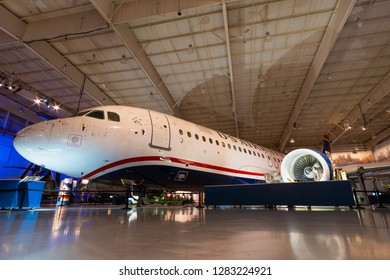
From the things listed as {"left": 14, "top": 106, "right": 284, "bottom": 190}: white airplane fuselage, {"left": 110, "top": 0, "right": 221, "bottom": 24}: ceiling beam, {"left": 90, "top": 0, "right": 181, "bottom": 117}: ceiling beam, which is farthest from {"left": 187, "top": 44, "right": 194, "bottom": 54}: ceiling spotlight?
{"left": 14, "top": 106, "right": 284, "bottom": 190}: white airplane fuselage

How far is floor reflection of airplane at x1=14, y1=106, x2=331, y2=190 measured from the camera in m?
5.84

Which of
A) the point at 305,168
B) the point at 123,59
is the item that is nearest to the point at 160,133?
the point at 305,168

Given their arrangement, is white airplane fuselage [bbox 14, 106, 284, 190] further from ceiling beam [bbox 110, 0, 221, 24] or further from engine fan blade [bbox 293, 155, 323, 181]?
ceiling beam [bbox 110, 0, 221, 24]

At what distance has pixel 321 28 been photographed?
1068 cm

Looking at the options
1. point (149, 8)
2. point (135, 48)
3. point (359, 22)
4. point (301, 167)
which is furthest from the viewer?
point (135, 48)

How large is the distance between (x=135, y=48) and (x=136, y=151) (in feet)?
23.3

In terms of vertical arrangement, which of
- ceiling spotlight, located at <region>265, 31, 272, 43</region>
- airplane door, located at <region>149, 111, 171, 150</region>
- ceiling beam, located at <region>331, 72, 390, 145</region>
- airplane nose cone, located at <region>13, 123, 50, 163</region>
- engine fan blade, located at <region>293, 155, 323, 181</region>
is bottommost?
engine fan blade, located at <region>293, 155, 323, 181</region>

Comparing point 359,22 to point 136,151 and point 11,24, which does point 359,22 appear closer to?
point 136,151

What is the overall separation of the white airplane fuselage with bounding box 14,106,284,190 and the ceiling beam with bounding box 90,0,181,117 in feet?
15.3

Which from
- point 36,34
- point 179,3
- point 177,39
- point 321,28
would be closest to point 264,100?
point 321,28

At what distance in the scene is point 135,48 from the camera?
1138cm

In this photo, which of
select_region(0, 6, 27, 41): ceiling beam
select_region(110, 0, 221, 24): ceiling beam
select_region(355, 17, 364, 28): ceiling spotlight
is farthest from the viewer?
select_region(355, 17, 364, 28): ceiling spotlight

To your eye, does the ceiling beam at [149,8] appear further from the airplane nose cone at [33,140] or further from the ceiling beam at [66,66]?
the airplane nose cone at [33,140]
